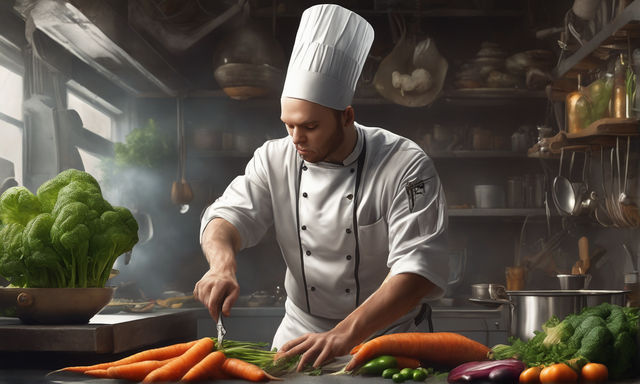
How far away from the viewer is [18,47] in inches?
110

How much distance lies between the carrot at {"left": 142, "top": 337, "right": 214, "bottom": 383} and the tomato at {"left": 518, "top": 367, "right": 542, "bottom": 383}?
585 mm

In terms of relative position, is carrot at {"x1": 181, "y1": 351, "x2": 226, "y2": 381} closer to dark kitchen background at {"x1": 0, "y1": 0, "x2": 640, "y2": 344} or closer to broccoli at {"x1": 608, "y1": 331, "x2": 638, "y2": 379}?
broccoli at {"x1": 608, "y1": 331, "x2": 638, "y2": 379}

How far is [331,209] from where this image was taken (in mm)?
1972

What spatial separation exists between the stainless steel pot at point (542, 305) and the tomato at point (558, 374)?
20 centimetres

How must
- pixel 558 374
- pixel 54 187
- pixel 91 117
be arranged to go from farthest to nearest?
pixel 91 117, pixel 54 187, pixel 558 374

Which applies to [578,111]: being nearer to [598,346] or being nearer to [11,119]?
[598,346]

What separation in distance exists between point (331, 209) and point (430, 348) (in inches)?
26.1

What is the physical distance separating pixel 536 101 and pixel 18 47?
2.60 metres

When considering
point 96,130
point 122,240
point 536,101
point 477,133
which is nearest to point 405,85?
point 477,133

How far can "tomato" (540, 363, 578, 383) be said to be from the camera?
1198 millimetres

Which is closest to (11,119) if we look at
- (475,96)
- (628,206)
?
(475,96)

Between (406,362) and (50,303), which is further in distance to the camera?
(50,303)

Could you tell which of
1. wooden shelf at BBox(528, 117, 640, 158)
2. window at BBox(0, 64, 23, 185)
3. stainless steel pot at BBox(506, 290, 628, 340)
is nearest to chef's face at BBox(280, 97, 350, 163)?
stainless steel pot at BBox(506, 290, 628, 340)

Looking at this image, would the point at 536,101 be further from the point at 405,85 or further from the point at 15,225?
the point at 15,225
